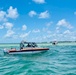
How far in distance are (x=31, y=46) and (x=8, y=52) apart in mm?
4366

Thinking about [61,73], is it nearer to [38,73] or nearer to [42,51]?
[38,73]

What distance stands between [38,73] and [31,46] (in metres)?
20.2

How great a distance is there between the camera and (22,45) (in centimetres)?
3775

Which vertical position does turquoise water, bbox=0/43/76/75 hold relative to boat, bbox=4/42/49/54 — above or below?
below

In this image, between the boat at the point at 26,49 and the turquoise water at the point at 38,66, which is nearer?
the turquoise water at the point at 38,66

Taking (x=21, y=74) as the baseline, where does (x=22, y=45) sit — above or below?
above

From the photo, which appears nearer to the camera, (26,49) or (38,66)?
(38,66)

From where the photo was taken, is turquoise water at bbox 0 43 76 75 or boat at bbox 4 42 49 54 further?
boat at bbox 4 42 49 54

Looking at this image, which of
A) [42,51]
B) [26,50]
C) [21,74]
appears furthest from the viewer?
[42,51]

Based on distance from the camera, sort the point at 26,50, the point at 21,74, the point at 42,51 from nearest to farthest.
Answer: the point at 21,74, the point at 26,50, the point at 42,51

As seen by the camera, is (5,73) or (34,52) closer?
(5,73)

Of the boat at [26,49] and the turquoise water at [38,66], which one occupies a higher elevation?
the boat at [26,49]

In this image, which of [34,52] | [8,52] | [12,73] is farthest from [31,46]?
[12,73]

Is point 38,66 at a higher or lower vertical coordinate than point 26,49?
lower
